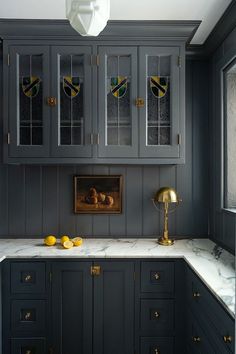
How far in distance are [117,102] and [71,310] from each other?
157 cm

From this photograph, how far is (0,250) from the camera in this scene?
2389mm

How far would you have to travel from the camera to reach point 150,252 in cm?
232

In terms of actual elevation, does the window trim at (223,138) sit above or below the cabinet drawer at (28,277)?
above

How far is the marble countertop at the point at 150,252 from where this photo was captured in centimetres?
187

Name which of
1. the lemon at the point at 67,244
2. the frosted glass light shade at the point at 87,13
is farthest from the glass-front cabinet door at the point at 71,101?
the frosted glass light shade at the point at 87,13

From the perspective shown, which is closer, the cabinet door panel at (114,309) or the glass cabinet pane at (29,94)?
the cabinet door panel at (114,309)

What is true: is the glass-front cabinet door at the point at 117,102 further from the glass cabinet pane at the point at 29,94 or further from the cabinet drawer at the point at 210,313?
the cabinet drawer at the point at 210,313

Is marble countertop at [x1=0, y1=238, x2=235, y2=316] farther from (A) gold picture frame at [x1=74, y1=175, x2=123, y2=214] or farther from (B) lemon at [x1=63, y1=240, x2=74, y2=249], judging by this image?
(A) gold picture frame at [x1=74, y1=175, x2=123, y2=214]

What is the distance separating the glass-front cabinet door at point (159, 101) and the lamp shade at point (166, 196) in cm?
32

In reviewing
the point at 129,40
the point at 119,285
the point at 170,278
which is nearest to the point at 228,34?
the point at 129,40

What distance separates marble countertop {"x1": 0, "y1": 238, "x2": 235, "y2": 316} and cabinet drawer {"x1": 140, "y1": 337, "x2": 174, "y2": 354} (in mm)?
594

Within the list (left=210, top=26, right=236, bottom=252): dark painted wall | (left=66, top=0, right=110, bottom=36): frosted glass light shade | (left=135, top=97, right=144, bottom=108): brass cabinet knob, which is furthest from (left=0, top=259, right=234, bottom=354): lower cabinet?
(left=66, top=0, right=110, bottom=36): frosted glass light shade

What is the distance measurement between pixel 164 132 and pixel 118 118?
0.37 m

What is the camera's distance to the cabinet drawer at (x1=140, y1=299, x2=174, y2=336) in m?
2.26
